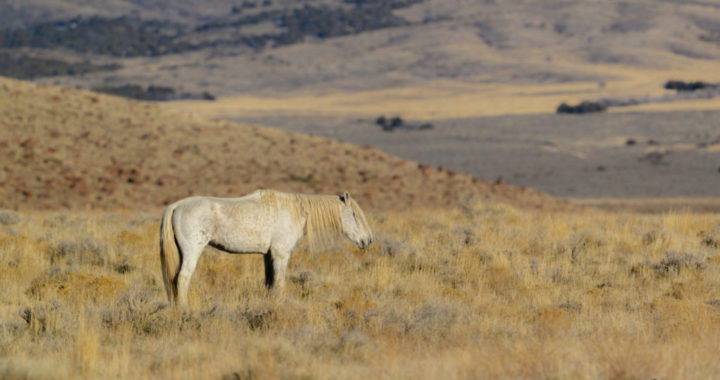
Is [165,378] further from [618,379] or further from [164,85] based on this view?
[164,85]

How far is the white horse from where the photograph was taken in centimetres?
865

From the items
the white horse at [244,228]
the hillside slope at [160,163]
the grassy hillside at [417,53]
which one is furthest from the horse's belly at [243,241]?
the grassy hillside at [417,53]

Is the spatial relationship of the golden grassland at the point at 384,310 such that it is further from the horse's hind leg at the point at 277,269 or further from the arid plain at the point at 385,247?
the horse's hind leg at the point at 277,269

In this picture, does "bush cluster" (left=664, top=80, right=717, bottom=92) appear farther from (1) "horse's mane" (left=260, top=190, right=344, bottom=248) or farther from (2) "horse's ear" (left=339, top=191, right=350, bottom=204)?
(1) "horse's mane" (left=260, top=190, right=344, bottom=248)

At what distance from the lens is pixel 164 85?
96.6 metres

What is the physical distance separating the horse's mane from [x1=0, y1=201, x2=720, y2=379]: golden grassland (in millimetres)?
686

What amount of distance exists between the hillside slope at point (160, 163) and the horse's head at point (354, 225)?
1419cm

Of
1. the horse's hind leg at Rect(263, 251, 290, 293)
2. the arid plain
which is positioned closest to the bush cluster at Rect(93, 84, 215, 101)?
the arid plain

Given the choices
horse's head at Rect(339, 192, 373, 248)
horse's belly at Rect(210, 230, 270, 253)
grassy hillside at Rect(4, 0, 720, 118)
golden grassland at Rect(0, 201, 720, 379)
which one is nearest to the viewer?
golden grassland at Rect(0, 201, 720, 379)

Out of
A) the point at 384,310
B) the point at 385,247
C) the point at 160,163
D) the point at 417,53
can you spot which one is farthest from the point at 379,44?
the point at 384,310

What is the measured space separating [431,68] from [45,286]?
9828 cm

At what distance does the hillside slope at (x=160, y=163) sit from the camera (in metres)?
23.9

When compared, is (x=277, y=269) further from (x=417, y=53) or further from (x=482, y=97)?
(x=417, y=53)

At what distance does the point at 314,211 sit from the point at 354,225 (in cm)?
47
